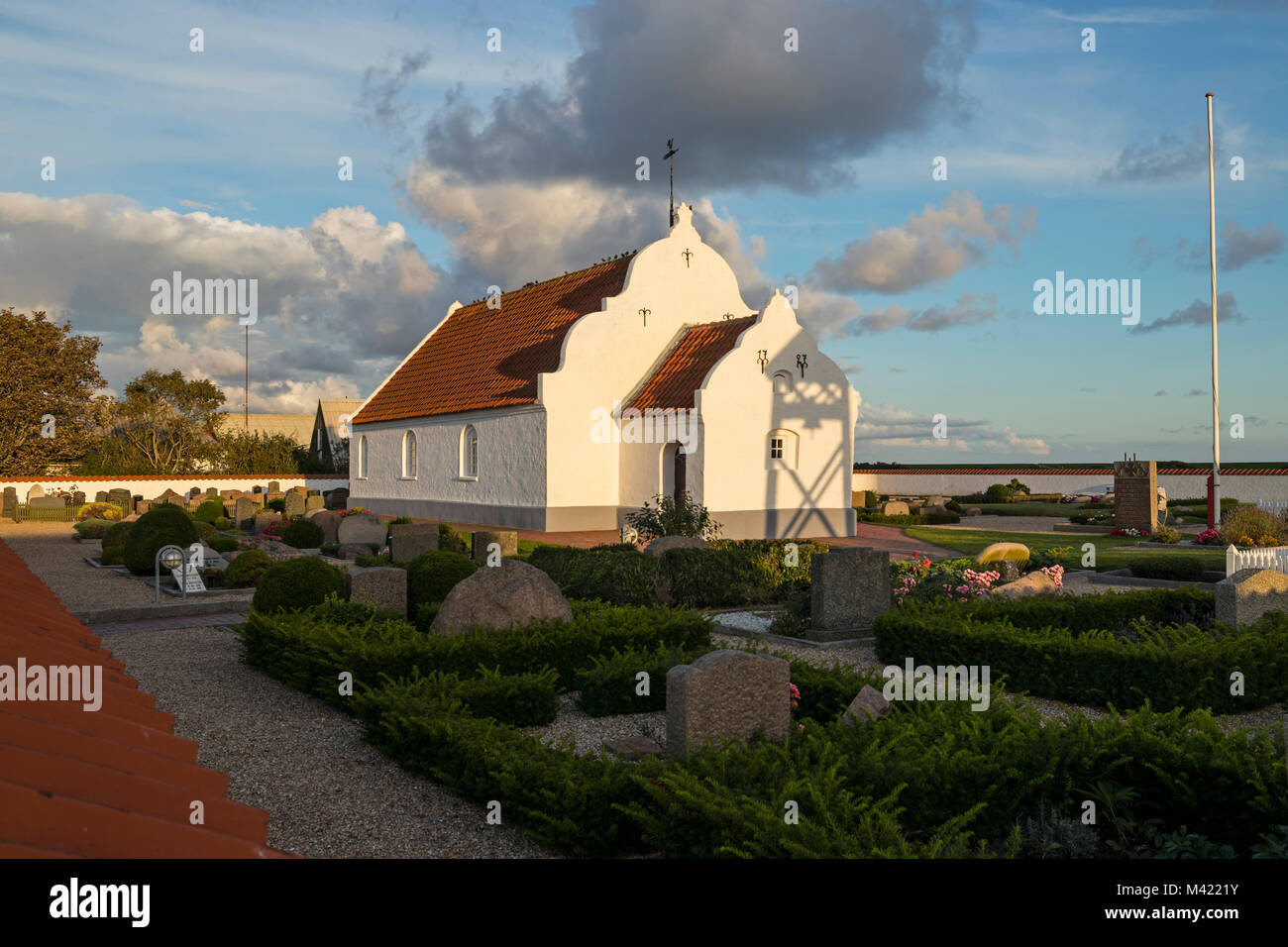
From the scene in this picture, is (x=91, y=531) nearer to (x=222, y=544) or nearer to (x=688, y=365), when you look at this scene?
(x=222, y=544)

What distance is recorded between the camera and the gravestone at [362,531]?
74.0ft

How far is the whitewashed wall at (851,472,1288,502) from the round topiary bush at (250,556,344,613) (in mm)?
38206

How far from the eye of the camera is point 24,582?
18.9 ft

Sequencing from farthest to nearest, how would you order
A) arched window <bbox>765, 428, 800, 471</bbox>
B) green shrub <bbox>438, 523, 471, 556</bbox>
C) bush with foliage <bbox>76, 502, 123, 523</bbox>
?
1. bush with foliage <bbox>76, 502, 123, 523</bbox>
2. arched window <bbox>765, 428, 800, 471</bbox>
3. green shrub <bbox>438, 523, 471, 556</bbox>

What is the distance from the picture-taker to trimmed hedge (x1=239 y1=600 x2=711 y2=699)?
788cm

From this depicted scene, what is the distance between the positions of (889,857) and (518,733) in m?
2.81

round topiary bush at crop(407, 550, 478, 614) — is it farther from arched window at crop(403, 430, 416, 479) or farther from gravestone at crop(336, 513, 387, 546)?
arched window at crop(403, 430, 416, 479)

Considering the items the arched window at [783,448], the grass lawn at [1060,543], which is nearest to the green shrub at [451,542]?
the arched window at [783,448]

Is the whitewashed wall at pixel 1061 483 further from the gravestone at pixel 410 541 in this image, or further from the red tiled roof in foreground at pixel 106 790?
the red tiled roof in foreground at pixel 106 790

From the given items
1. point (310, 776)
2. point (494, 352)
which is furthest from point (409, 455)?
point (310, 776)

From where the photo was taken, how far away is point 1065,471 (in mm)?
46344

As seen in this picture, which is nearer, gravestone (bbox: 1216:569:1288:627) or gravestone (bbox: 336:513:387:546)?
gravestone (bbox: 1216:569:1288:627)

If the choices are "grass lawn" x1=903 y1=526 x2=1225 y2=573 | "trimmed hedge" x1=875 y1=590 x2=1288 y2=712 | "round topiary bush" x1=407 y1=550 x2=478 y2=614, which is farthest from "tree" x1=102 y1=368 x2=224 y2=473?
"trimmed hedge" x1=875 y1=590 x2=1288 y2=712

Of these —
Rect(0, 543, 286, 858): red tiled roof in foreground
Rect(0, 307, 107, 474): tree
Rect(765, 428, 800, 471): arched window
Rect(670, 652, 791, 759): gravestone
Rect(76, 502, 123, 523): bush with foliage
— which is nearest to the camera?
Rect(0, 543, 286, 858): red tiled roof in foreground
